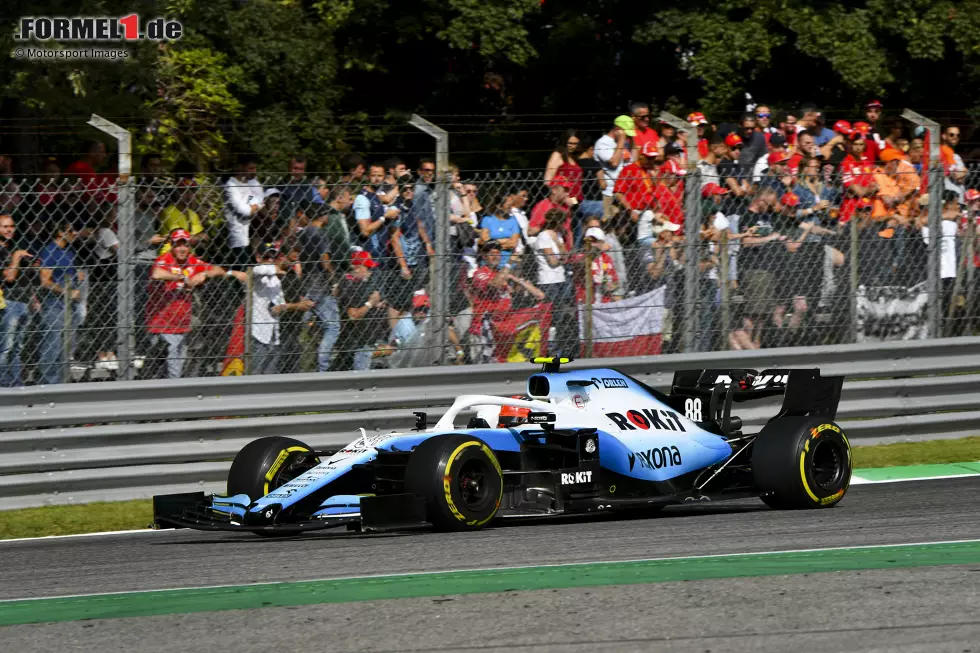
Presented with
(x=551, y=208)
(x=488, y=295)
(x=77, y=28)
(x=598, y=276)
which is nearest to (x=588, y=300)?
(x=598, y=276)

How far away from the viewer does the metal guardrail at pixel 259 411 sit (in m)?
9.03

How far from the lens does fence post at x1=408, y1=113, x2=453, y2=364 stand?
32.4 ft

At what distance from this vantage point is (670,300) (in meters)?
10.5

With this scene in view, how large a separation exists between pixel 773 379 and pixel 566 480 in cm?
165

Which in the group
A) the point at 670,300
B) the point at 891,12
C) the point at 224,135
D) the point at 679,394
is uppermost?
the point at 891,12

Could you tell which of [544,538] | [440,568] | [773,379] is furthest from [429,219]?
[440,568]

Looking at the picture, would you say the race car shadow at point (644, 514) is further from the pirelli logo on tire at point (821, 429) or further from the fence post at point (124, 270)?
the fence post at point (124, 270)

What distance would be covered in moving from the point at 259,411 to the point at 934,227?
533cm

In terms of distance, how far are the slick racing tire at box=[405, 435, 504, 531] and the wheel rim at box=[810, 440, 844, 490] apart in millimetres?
1905

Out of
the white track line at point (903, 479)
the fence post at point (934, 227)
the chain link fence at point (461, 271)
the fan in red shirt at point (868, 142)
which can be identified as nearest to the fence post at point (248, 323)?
the chain link fence at point (461, 271)

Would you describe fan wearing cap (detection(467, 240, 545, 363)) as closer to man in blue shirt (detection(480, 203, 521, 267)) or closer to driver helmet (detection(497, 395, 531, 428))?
man in blue shirt (detection(480, 203, 521, 267))

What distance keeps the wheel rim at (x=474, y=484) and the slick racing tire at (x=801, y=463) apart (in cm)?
165

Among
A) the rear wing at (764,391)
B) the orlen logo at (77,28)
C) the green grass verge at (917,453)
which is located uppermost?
the orlen logo at (77,28)

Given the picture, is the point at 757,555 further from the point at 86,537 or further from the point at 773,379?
the point at 86,537
